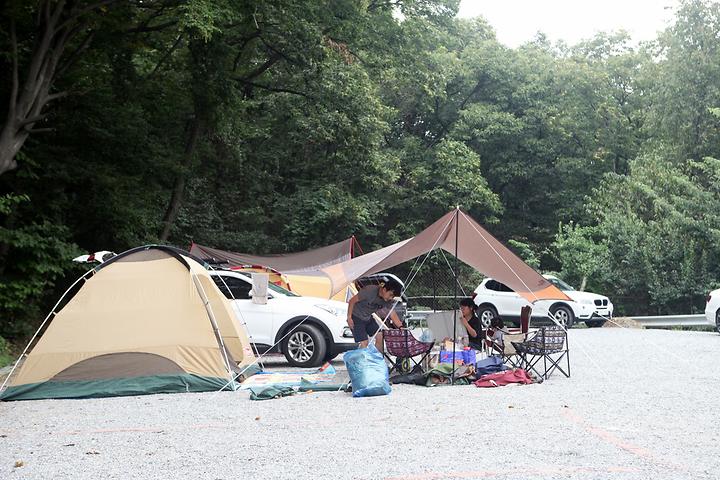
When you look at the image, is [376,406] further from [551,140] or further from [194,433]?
[551,140]

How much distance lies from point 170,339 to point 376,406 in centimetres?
304

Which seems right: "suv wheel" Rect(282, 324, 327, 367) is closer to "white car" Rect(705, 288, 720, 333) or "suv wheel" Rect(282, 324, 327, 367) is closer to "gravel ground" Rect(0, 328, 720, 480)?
"gravel ground" Rect(0, 328, 720, 480)

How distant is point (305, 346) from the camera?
42.5 feet

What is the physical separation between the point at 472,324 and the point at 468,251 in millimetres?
1082

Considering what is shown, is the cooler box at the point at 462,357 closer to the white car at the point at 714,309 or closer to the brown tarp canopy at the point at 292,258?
the brown tarp canopy at the point at 292,258

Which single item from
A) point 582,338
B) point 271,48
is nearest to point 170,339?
point 582,338

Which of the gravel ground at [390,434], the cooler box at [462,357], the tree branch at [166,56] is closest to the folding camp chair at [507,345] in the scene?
the cooler box at [462,357]

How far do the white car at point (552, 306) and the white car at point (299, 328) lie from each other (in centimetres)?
983

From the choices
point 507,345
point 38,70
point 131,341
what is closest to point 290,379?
point 131,341

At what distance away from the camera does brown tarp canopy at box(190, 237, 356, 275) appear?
1986cm

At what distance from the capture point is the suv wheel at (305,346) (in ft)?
42.1

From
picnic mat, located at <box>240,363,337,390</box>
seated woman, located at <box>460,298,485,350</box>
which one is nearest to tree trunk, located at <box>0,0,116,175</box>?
picnic mat, located at <box>240,363,337,390</box>

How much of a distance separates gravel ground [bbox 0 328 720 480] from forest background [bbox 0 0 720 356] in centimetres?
716

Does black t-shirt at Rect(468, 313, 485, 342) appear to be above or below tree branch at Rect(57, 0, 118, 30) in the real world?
below
